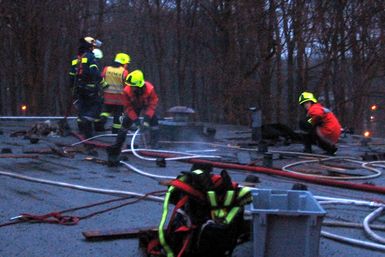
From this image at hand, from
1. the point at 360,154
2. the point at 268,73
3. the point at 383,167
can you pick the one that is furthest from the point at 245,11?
the point at 383,167

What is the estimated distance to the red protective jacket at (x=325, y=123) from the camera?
31.3 ft

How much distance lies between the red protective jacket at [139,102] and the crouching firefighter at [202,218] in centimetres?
527

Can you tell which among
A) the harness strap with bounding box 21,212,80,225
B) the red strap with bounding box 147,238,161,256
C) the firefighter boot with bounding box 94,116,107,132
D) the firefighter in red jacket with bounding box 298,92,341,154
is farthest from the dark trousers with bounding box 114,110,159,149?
the red strap with bounding box 147,238,161,256

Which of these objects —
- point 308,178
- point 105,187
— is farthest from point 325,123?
point 105,187

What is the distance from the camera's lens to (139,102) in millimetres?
9031

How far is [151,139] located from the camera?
32.4 ft

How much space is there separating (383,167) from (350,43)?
15.8 m

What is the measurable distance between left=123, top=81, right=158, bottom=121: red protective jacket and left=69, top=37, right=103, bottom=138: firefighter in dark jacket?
42.5 inches

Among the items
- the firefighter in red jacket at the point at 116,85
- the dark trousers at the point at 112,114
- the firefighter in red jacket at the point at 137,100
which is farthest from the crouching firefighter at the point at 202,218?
the firefighter in red jacket at the point at 116,85

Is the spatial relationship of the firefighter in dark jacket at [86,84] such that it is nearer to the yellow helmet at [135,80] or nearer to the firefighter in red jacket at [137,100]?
the firefighter in red jacket at [137,100]

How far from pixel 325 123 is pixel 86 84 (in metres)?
4.16

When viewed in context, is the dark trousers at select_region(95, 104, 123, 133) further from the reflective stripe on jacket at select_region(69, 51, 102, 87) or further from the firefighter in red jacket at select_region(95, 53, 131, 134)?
the reflective stripe on jacket at select_region(69, 51, 102, 87)

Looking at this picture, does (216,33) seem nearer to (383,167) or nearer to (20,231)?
(383,167)

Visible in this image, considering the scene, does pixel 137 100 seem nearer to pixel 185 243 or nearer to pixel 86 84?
pixel 86 84
